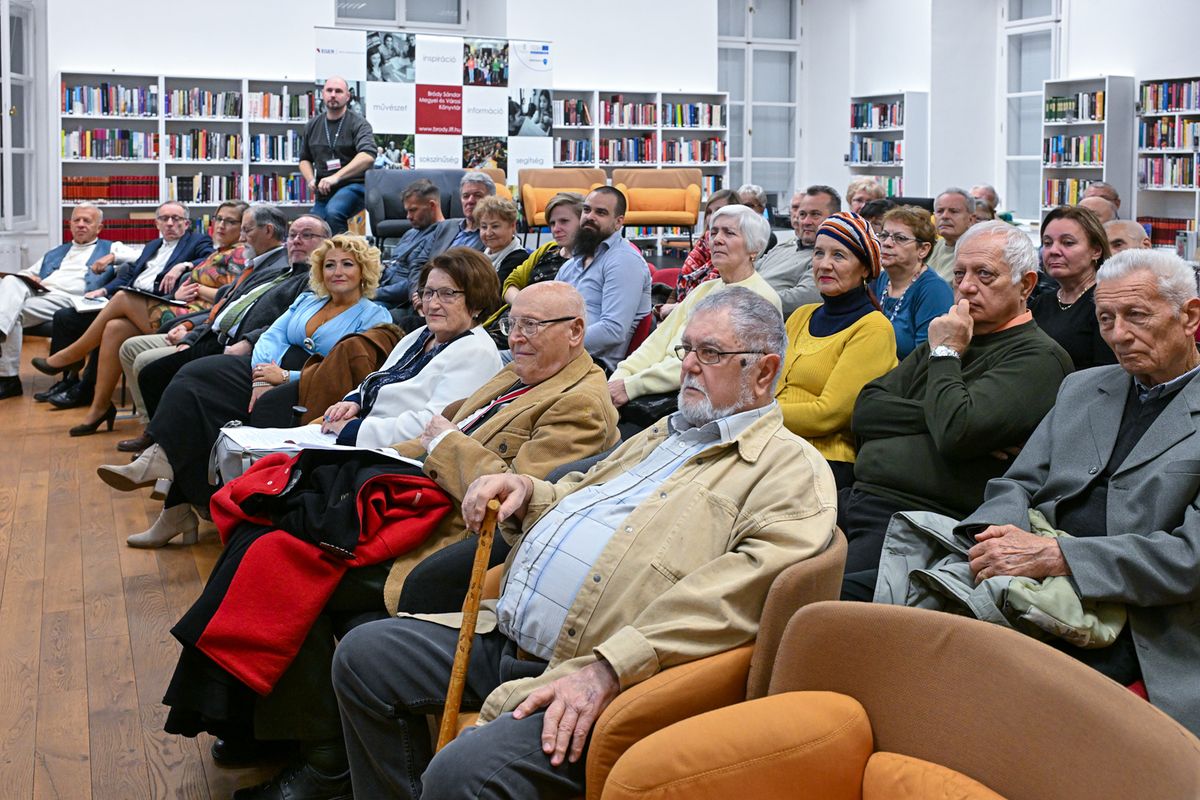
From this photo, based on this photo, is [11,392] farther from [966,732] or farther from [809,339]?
[966,732]

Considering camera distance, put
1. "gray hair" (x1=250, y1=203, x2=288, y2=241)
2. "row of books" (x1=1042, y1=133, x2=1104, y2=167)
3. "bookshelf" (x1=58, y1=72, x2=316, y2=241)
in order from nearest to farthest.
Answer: "gray hair" (x1=250, y1=203, x2=288, y2=241)
"row of books" (x1=1042, y1=133, x2=1104, y2=167)
"bookshelf" (x1=58, y1=72, x2=316, y2=241)

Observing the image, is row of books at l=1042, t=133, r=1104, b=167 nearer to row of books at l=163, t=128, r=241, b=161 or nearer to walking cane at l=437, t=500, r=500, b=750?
row of books at l=163, t=128, r=241, b=161

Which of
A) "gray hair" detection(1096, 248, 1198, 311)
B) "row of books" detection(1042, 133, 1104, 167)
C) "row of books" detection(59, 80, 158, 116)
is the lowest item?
"gray hair" detection(1096, 248, 1198, 311)

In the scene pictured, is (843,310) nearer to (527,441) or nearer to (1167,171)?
(527,441)

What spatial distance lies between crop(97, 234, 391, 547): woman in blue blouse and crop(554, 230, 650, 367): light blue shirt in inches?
32.6

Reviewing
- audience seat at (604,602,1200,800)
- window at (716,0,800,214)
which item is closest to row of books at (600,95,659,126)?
window at (716,0,800,214)

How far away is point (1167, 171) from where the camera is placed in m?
10.7

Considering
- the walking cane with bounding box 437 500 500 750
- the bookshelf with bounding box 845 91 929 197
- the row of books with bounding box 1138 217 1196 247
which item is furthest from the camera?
the bookshelf with bounding box 845 91 929 197

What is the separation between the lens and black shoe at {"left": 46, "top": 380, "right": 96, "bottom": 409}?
25.6 ft

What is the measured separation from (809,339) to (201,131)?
995 cm

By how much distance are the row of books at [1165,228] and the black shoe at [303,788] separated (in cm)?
981

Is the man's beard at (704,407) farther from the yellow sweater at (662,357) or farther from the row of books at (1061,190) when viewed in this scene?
the row of books at (1061,190)

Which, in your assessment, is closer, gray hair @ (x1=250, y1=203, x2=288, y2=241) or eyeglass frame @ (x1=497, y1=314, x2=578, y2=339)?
eyeglass frame @ (x1=497, y1=314, x2=578, y2=339)

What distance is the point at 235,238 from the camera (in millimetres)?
7551
